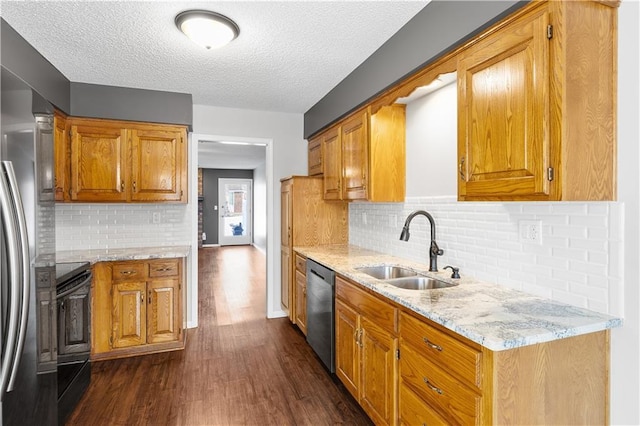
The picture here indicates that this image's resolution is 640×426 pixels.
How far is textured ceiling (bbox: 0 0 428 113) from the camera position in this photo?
2.00 m

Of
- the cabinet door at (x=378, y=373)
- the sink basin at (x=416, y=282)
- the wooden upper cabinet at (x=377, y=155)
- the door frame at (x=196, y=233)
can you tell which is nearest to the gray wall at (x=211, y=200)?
the door frame at (x=196, y=233)

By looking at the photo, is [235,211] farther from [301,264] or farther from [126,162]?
[301,264]

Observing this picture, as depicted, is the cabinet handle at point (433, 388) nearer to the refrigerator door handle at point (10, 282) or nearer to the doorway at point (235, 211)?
the refrigerator door handle at point (10, 282)

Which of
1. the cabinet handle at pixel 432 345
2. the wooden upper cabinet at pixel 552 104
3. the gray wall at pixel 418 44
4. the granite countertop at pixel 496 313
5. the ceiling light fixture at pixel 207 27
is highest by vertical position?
the ceiling light fixture at pixel 207 27

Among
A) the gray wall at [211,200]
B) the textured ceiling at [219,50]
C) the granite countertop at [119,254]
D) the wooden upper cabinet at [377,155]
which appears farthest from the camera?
the gray wall at [211,200]

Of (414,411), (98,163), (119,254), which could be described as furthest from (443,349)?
(98,163)

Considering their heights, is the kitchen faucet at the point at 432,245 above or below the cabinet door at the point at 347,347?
above

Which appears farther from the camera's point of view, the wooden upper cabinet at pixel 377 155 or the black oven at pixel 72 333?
the wooden upper cabinet at pixel 377 155

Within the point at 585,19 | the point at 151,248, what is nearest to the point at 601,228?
the point at 585,19

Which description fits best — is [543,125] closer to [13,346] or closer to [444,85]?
[444,85]

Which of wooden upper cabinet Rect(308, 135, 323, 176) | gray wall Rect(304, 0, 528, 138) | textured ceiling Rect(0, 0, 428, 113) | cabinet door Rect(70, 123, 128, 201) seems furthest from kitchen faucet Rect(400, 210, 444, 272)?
cabinet door Rect(70, 123, 128, 201)

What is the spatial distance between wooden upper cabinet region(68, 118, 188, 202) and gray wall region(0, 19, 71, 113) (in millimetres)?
302

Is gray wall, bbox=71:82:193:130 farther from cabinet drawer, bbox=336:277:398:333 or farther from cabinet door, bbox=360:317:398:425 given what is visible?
cabinet door, bbox=360:317:398:425

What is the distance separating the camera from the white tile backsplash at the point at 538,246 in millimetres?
1470
